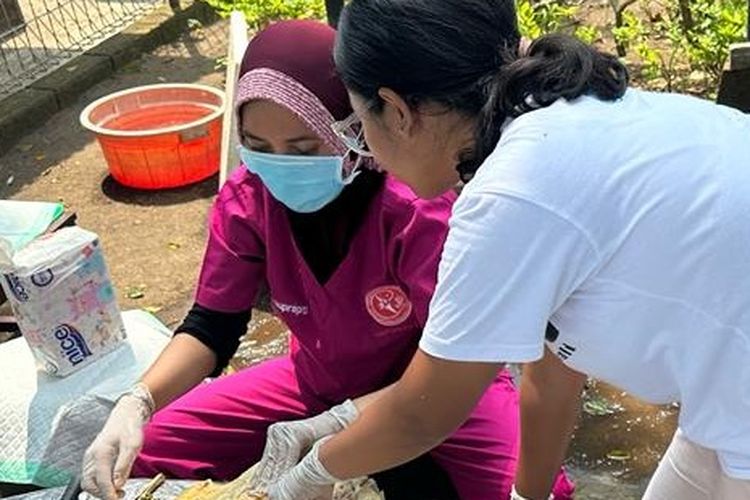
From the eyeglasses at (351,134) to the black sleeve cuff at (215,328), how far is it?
1.75 ft

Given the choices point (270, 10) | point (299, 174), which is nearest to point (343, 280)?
point (299, 174)

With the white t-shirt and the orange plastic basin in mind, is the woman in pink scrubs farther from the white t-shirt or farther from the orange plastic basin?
the orange plastic basin

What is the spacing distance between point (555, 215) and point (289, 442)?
33.0 inches

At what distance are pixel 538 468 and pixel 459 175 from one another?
0.72 m

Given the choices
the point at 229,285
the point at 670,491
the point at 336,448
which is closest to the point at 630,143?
the point at 336,448

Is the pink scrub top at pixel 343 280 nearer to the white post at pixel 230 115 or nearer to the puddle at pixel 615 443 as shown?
the puddle at pixel 615 443

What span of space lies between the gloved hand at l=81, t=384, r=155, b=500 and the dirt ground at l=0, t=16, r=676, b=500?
1.12 metres

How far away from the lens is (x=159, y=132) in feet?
13.3

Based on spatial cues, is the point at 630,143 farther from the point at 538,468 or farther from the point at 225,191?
the point at 225,191

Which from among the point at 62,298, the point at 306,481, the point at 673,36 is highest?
the point at 306,481

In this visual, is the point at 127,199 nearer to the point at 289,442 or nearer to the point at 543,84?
the point at 289,442

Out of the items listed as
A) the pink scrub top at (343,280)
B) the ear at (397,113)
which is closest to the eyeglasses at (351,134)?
the pink scrub top at (343,280)

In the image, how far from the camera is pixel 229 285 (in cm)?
223

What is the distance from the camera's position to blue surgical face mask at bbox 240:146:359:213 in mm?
1957
